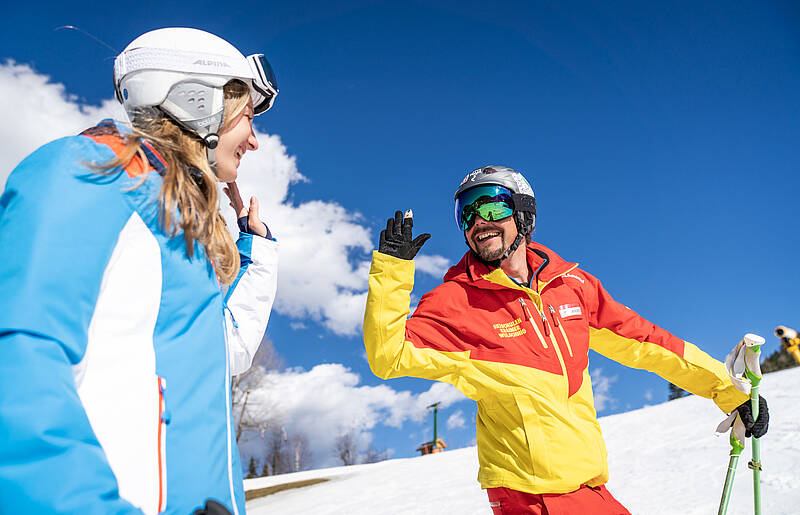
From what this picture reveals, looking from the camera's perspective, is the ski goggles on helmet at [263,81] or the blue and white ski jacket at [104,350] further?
the ski goggles on helmet at [263,81]

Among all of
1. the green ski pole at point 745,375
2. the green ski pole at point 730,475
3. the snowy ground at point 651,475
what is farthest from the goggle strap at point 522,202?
the snowy ground at point 651,475

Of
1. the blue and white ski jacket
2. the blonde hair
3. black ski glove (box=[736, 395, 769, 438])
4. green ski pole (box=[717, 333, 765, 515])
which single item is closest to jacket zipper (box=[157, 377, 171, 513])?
the blue and white ski jacket

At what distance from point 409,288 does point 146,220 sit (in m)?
1.76

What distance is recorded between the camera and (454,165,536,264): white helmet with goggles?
381 cm

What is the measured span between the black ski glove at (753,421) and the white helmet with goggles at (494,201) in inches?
77.7

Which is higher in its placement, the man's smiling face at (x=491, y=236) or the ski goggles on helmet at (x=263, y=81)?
the man's smiling face at (x=491, y=236)

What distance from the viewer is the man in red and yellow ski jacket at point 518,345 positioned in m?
2.95

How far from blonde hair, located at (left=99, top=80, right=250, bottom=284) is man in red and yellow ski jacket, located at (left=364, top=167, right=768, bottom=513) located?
3.96 feet

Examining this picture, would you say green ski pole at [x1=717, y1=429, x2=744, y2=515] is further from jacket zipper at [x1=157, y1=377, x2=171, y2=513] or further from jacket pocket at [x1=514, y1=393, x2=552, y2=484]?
jacket zipper at [x1=157, y1=377, x2=171, y2=513]

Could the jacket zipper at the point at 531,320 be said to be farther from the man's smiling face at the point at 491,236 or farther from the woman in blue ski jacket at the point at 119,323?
the woman in blue ski jacket at the point at 119,323

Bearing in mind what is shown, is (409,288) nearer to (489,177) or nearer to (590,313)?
(489,177)

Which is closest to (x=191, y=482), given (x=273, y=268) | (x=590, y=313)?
(x=273, y=268)

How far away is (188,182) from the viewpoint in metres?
1.51

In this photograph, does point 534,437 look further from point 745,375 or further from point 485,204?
point 745,375
